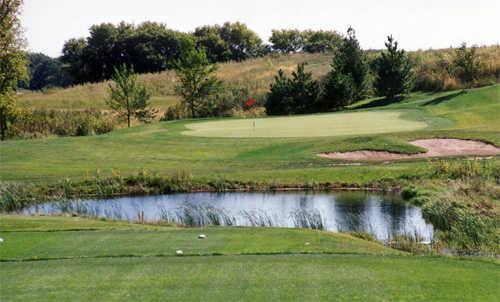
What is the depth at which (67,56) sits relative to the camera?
112m

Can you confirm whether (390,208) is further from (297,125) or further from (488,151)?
(297,125)

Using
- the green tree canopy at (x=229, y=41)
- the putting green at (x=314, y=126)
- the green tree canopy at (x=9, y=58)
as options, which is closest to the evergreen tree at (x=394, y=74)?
the putting green at (x=314, y=126)

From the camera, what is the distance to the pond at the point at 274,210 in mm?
19359

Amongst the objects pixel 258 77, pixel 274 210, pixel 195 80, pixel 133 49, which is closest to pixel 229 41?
pixel 133 49

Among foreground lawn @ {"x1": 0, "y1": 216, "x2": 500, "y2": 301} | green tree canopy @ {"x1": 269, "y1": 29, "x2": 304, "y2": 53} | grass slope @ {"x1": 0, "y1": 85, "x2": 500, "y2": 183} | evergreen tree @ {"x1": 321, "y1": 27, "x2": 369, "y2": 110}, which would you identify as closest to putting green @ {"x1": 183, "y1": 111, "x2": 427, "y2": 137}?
grass slope @ {"x1": 0, "y1": 85, "x2": 500, "y2": 183}

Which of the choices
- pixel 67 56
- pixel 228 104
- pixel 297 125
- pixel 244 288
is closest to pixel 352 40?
pixel 228 104

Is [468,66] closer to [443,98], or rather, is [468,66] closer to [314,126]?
[443,98]

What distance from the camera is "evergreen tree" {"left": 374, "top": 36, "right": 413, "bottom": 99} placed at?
2183 inches

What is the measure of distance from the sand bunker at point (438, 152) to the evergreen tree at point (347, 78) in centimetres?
2256

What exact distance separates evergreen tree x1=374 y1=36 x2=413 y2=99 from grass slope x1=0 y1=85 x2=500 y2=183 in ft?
52.1

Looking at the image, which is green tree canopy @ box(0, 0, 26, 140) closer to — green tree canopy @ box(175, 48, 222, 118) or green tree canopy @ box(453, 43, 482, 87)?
green tree canopy @ box(175, 48, 222, 118)

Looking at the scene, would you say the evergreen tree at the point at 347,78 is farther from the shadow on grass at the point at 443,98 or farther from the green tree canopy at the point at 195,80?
the green tree canopy at the point at 195,80

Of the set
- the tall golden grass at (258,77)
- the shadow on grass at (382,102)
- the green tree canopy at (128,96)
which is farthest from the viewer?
the tall golden grass at (258,77)

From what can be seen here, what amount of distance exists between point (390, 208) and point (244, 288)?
13739 mm
